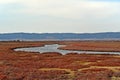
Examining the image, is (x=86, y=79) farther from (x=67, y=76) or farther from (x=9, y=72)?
(x=9, y=72)

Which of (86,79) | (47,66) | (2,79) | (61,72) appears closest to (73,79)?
(86,79)

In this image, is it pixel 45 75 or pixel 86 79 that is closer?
pixel 86 79

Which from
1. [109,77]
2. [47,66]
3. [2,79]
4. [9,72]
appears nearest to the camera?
[2,79]


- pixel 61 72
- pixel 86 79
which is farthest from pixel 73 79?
pixel 61 72

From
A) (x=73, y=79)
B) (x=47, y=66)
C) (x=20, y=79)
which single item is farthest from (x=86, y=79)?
(x=47, y=66)

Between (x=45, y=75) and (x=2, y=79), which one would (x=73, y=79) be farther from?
(x=2, y=79)

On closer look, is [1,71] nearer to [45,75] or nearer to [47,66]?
[45,75]

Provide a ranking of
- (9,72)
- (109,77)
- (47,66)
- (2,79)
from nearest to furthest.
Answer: (2,79)
(109,77)
(9,72)
(47,66)

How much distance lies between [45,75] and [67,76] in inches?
94.1

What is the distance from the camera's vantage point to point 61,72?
36.4m

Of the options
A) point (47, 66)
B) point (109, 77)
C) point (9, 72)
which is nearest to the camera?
point (109, 77)

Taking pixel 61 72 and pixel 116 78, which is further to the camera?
pixel 61 72

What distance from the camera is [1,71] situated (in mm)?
36656

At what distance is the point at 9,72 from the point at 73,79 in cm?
783
